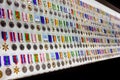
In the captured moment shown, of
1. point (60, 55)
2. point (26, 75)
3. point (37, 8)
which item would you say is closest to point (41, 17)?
point (37, 8)

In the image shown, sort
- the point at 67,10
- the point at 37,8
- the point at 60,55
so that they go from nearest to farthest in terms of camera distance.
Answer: the point at 37,8, the point at 60,55, the point at 67,10

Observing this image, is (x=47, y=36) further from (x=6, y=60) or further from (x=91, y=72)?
(x=91, y=72)

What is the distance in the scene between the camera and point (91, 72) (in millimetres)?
2021

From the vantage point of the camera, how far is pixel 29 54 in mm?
1264

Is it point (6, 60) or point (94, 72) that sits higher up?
point (6, 60)

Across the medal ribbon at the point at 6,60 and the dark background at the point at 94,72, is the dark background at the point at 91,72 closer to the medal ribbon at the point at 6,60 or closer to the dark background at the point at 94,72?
the dark background at the point at 94,72

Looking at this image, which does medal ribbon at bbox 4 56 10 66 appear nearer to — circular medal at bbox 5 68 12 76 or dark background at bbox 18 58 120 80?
circular medal at bbox 5 68 12 76

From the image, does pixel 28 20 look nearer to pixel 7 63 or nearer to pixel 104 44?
pixel 7 63

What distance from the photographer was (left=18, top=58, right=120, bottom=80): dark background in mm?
1436

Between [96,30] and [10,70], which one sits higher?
[96,30]

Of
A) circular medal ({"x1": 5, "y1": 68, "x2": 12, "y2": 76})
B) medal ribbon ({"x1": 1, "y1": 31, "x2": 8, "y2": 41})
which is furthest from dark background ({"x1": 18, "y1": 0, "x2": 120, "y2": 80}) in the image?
medal ribbon ({"x1": 1, "y1": 31, "x2": 8, "y2": 41})

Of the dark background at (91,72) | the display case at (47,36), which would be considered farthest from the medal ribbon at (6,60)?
the dark background at (91,72)

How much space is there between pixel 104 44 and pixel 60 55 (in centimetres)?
100

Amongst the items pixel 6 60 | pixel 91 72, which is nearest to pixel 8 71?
pixel 6 60
